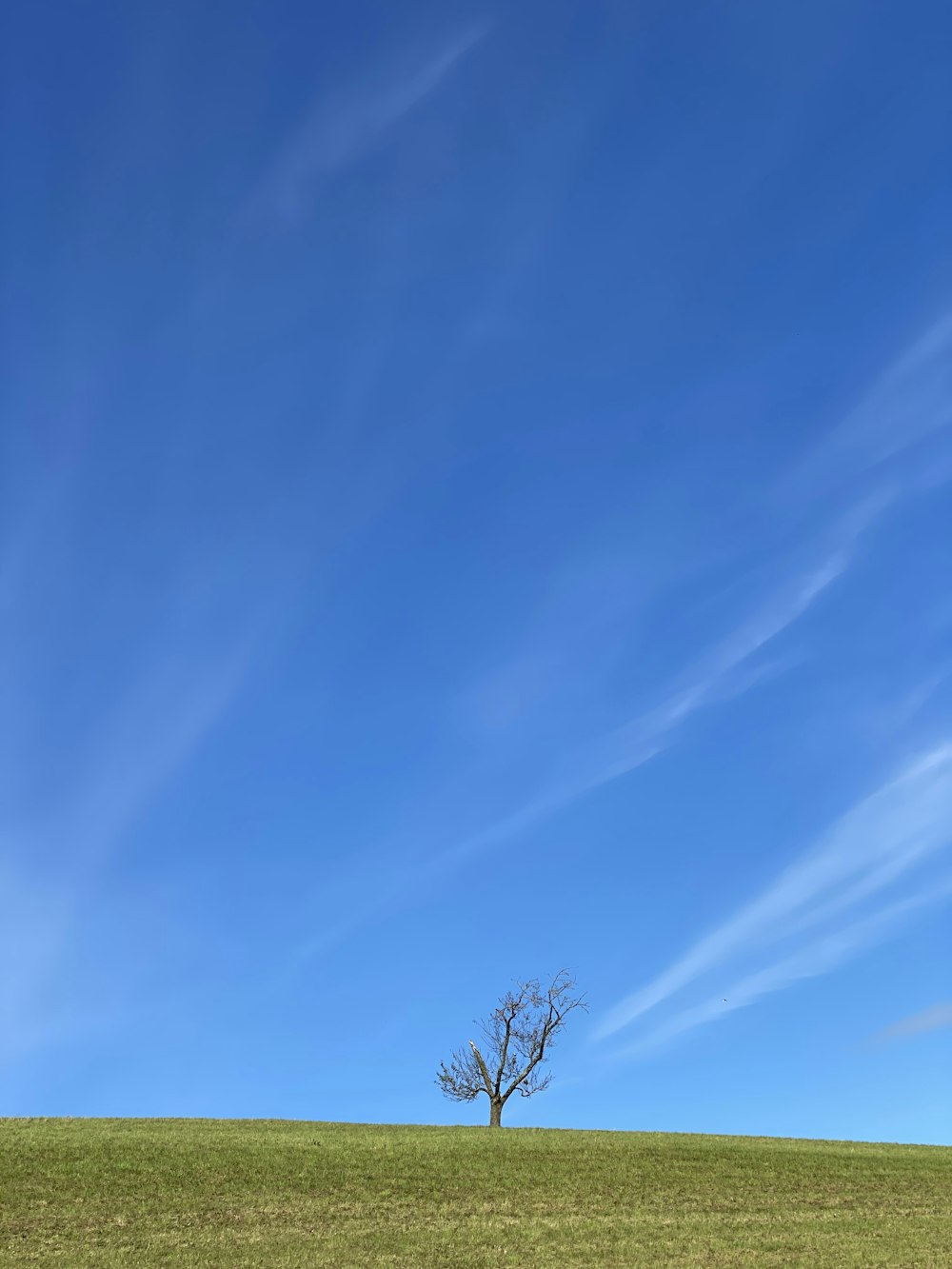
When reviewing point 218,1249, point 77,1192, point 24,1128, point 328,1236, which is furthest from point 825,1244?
point 24,1128

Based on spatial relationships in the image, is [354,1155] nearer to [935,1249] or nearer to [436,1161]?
[436,1161]

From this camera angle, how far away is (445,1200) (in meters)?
36.5

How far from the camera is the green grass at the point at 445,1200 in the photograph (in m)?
29.7

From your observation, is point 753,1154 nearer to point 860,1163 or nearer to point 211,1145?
point 860,1163

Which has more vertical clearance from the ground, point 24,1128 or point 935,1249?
point 24,1128

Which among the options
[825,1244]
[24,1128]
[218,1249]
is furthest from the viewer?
[24,1128]

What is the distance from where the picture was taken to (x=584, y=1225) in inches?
1313

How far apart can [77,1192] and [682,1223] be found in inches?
787

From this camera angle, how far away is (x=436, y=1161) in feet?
140

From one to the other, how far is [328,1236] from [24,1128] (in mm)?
21722

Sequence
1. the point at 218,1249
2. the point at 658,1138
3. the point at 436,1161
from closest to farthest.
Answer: the point at 218,1249 → the point at 436,1161 → the point at 658,1138

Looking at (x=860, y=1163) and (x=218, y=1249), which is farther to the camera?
(x=860, y=1163)

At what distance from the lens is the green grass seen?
29.7 metres

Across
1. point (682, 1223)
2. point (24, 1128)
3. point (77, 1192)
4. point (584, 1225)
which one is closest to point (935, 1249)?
point (682, 1223)
